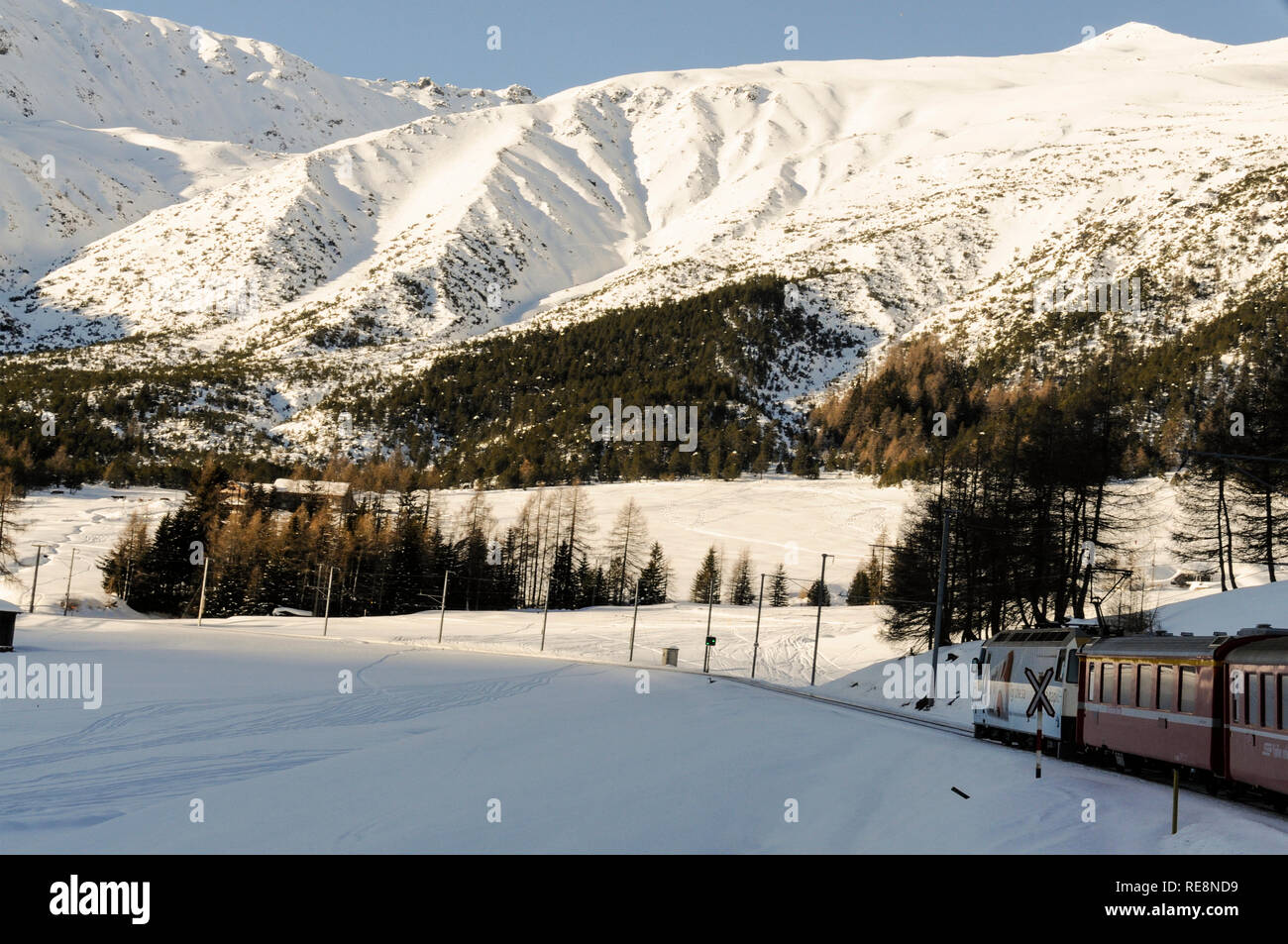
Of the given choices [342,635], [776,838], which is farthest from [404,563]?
[776,838]

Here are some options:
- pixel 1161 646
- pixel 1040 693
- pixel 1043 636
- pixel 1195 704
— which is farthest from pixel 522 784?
pixel 1043 636

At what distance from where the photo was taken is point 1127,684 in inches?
898

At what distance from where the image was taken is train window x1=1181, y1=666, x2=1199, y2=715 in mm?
19703

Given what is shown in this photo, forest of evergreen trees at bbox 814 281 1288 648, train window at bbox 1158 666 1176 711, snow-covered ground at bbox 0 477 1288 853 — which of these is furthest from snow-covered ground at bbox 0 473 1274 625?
train window at bbox 1158 666 1176 711

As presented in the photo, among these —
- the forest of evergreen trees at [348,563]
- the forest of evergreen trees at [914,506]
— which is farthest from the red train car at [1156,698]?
the forest of evergreen trees at [348,563]

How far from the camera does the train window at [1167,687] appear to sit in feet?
67.6

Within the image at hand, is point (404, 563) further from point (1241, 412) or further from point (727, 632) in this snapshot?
point (1241, 412)

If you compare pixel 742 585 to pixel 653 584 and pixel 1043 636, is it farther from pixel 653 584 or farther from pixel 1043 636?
pixel 1043 636

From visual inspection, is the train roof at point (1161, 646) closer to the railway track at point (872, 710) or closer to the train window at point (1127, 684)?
the train window at point (1127, 684)

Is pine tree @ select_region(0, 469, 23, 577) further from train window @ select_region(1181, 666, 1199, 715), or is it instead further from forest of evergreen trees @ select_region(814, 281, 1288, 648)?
train window @ select_region(1181, 666, 1199, 715)

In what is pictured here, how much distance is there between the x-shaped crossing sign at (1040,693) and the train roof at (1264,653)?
8.40 meters
